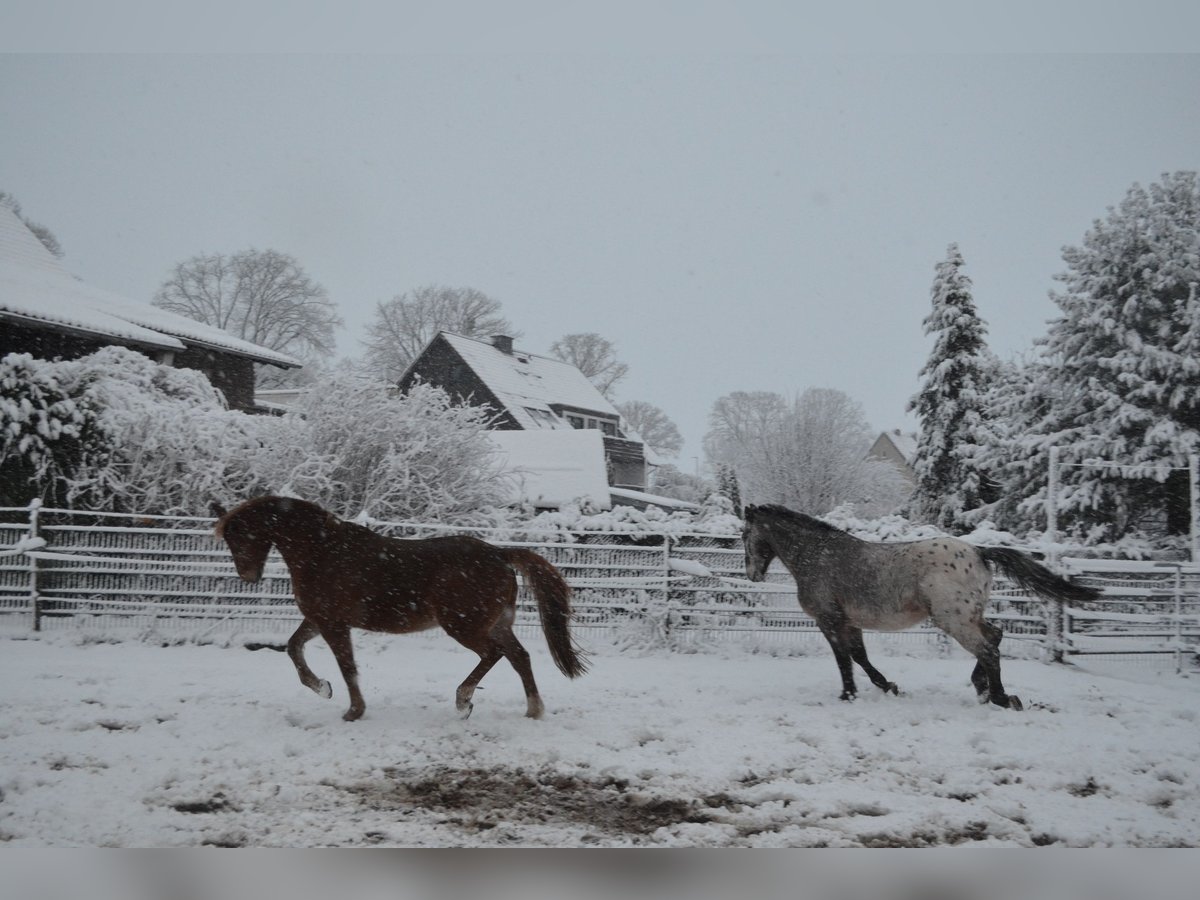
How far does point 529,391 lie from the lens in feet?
53.5

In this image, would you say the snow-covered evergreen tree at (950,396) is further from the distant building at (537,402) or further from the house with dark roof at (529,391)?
the house with dark roof at (529,391)

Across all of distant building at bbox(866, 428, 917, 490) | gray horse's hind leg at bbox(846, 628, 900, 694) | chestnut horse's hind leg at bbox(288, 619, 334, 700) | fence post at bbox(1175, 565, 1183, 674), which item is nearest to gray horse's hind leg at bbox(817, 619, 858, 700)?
gray horse's hind leg at bbox(846, 628, 900, 694)

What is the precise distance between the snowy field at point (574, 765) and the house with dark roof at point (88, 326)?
469cm

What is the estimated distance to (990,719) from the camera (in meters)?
3.78

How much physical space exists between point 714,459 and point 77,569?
13299 mm

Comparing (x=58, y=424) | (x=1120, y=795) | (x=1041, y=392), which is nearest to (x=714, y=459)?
(x=1041, y=392)

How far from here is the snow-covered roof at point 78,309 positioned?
788cm

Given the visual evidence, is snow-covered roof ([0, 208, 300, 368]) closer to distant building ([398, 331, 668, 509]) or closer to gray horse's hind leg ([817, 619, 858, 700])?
distant building ([398, 331, 668, 509])

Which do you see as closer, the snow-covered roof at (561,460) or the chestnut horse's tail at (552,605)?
the chestnut horse's tail at (552,605)

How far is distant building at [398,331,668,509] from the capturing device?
39.0 ft

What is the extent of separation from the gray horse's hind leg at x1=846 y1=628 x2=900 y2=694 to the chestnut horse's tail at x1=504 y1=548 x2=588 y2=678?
1.70 meters

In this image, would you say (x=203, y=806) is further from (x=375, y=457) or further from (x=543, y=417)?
(x=543, y=417)

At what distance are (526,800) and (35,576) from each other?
5598 millimetres

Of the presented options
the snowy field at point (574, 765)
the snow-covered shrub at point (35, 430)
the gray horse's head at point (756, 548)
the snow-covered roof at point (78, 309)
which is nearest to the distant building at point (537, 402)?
the snow-covered roof at point (78, 309)
